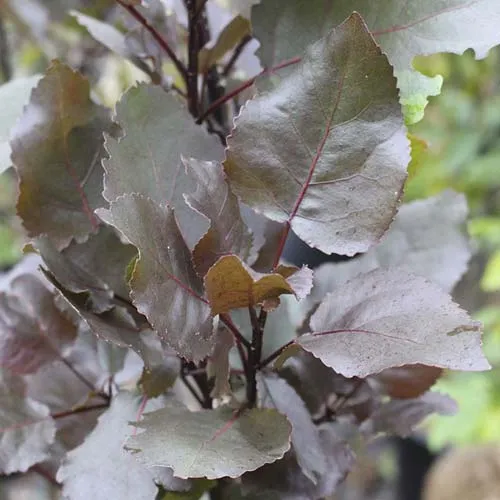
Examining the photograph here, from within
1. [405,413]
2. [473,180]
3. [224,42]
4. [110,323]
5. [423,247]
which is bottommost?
[473,180]

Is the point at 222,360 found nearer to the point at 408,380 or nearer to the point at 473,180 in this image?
the point at 408,380

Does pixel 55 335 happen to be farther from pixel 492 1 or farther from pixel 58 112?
pixel 492 1

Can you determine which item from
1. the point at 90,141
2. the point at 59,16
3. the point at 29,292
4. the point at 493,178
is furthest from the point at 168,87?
the point at 493,178

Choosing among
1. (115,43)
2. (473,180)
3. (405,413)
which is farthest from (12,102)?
(473,180)

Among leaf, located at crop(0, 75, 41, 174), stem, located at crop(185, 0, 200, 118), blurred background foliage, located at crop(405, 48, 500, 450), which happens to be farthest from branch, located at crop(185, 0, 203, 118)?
blurred background foliage, located at crop(405, 48, 500, 450)

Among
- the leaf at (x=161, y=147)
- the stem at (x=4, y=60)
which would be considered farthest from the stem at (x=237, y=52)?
the stem at (x=4, y=60)
